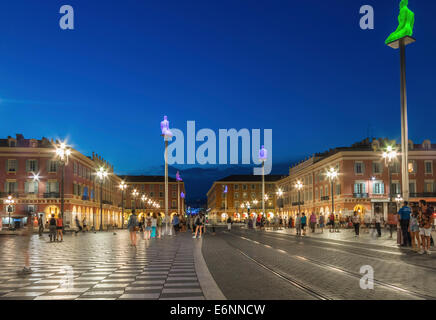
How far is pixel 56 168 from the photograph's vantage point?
62.2 m

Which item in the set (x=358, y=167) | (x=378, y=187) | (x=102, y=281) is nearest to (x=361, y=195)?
(x=378, y=187)

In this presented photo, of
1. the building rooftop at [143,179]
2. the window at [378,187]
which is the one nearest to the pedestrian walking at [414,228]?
the window at [378,187]

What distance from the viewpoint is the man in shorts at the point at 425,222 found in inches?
685

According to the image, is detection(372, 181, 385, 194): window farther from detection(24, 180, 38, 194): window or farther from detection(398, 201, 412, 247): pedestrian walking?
detection(398, 201, 412, 247): pedestrian walking

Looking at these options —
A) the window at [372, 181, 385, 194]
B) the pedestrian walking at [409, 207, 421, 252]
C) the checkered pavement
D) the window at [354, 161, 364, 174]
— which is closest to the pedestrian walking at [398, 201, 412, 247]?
the pedestrian walking at [409, 207, 421, 252]

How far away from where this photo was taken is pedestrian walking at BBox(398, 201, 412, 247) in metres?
20.2

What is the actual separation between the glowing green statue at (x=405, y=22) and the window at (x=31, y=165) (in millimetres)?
51555

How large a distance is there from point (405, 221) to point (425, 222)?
3.17 metres

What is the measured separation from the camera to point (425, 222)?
1755 cm

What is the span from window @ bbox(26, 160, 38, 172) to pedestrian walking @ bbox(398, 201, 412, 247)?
51882 millimetres

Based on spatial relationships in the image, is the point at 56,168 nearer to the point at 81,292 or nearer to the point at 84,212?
the point at 84,212

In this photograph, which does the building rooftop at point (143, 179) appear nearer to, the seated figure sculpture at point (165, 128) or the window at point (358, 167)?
the window at point (358, 167)
